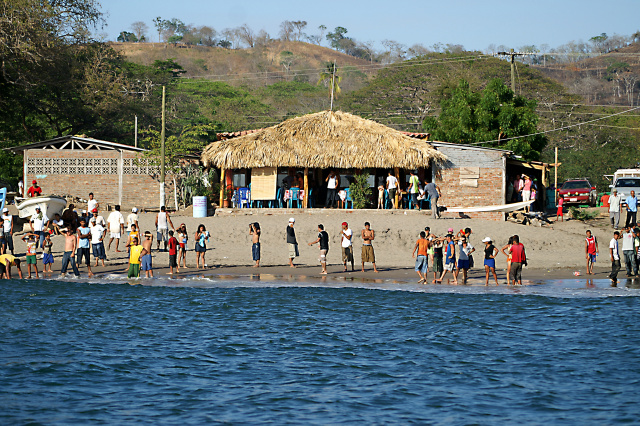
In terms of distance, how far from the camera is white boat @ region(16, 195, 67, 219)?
27.1 m

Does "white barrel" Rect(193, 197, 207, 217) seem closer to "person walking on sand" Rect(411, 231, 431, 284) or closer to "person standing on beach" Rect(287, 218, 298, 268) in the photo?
"person standing on beach" Rect(287, 218, 298, 268)

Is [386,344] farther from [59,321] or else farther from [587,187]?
[587,187]

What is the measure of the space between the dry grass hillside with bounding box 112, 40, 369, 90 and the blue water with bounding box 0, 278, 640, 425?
119 meters

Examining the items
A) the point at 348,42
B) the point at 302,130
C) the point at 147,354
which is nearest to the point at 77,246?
the point at 147,354

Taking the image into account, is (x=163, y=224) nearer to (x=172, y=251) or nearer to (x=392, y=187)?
(x=172, y=251)

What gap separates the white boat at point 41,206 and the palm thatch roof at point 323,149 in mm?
6018

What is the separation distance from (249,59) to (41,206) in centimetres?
14655

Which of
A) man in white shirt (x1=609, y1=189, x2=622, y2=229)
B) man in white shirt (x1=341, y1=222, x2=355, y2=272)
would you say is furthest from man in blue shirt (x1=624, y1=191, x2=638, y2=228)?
man in white shirt (x1=341, y1=222, x2=355, y2=272)

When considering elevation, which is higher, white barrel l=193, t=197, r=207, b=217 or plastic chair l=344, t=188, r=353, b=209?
plastic chair l=344, t=188, r=353, b=209

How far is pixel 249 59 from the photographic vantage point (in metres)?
169

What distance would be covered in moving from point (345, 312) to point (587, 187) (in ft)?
66.0

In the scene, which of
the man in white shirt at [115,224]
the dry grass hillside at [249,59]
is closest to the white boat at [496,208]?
the man in white shirt at [115,224]

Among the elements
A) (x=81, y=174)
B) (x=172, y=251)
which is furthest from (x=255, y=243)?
(x=81, y=174)

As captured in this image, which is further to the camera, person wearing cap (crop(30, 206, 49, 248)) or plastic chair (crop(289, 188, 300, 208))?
plastic chair (crop(289, 188, 300, 208))
